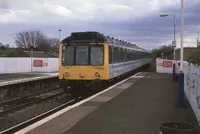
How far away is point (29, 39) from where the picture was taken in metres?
105

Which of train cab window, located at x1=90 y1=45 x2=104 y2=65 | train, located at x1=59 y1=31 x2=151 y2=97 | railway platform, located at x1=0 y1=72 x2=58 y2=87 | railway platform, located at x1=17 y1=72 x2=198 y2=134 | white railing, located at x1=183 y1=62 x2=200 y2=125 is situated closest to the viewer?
railway platform, located at x1=17 y1=72 x2=198 y2=134

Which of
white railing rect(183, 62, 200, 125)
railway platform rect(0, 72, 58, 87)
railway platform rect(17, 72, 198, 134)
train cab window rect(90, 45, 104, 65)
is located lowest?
railway platform rect(17, 72, 198, 134)

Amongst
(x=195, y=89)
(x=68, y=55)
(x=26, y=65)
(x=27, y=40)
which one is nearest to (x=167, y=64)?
(x=26, y=65)

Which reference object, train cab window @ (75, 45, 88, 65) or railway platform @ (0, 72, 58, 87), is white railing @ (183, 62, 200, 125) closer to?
train cab window @ (75, 45, 88, 65)

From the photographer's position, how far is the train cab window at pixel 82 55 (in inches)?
691

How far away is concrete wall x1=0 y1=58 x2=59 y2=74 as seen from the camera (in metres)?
34.0

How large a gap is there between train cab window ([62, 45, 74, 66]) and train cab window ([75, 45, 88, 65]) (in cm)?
24

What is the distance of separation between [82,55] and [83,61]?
30cm

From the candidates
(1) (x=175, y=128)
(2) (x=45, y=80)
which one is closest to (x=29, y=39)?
(2) (x=45, y=80)

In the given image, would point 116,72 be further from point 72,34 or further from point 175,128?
point 175,128

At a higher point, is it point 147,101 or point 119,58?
point 119,58

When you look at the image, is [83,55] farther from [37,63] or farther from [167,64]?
[37,63]

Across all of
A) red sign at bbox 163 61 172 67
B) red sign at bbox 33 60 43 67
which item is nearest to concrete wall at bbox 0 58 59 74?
red sign at bbox 33 60 43 67

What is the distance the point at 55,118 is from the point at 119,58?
1212 cm
